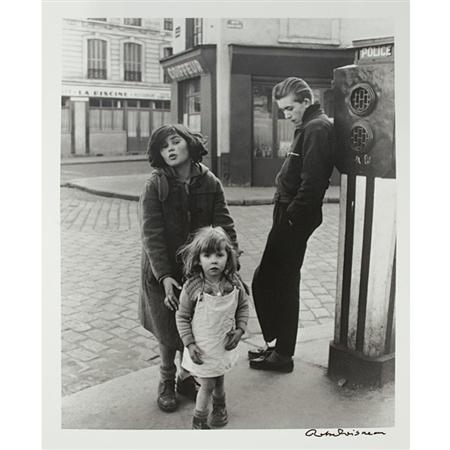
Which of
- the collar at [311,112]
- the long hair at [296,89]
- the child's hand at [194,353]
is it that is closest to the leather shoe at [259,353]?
the child's hand at [194,353]

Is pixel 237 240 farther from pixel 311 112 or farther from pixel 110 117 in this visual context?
pixel 110 117

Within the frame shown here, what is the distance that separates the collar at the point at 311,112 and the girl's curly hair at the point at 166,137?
0.49m

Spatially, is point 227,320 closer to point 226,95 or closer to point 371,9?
point 226,95

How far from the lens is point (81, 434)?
2402 mm

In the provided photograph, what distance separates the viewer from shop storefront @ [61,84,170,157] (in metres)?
2.57

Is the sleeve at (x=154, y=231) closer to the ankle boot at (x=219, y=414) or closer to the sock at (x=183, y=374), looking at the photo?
the sock at (x=183, y=374)

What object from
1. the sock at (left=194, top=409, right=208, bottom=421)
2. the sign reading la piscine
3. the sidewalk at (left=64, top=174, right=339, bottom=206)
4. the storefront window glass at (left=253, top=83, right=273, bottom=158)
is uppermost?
the sign reading la piscine

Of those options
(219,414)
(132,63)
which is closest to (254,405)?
(219,414)

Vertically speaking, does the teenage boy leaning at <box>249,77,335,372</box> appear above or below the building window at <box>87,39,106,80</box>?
below

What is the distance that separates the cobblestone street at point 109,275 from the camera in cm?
251

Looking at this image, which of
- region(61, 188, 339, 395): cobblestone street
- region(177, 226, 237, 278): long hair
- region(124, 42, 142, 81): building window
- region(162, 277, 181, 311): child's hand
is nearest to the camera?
region(177, 226, 237, 278): long hair

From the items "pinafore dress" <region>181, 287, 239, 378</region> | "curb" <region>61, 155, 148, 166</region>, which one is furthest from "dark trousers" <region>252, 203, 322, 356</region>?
"curb" <region>61, 155, 148, 166</region>

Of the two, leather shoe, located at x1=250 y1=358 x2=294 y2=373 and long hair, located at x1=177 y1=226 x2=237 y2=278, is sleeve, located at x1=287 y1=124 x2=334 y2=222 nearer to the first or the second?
long hair, located at x1=177 y1=226 x2=237 y2=278

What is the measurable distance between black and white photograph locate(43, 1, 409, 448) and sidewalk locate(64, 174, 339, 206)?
0.05 feet
